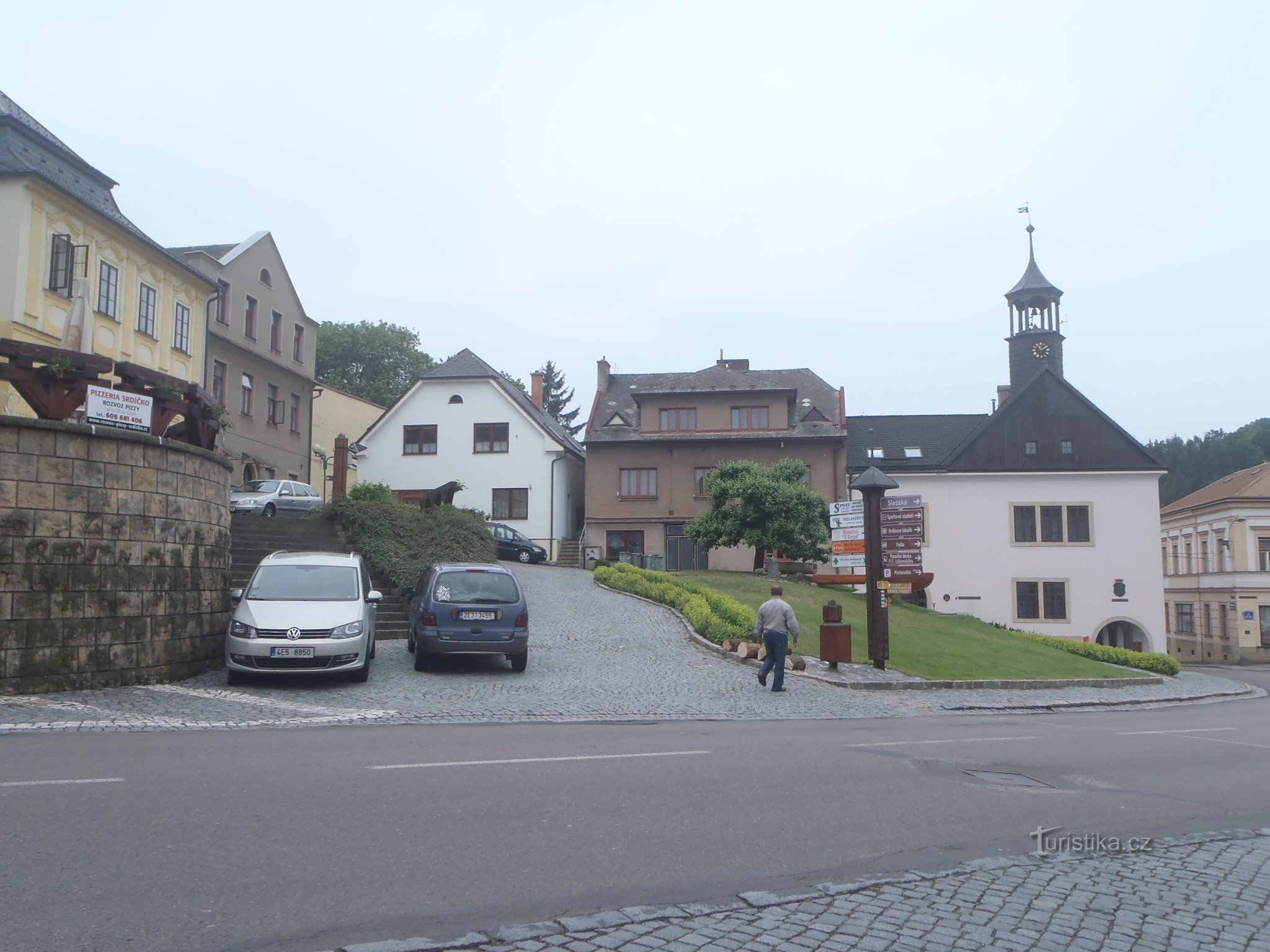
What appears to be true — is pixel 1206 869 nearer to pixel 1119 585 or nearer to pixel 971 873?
pixel 971 873

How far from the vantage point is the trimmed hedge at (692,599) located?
70.0 ft

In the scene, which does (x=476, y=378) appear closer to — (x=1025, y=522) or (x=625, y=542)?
(x=625, y=542)

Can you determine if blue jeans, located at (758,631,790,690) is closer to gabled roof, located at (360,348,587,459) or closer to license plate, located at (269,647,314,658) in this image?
license plate, located at (269,647,314,658)

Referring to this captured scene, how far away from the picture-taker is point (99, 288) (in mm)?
28609

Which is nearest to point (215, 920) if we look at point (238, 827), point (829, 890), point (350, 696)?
point (238, 827)

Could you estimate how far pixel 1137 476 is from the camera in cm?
4606

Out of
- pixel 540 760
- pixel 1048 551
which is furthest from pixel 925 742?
pixel 1048 551

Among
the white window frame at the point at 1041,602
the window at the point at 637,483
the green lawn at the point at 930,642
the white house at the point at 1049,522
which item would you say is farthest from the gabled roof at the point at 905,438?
the green lawn at the point at 930,642

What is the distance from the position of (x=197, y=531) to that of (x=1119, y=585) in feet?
132

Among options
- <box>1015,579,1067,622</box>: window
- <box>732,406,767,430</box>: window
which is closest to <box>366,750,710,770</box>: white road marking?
<box>732,406,767,430</box>: window

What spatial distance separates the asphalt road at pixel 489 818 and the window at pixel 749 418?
3549 cm

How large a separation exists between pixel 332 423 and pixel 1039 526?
33241 mm

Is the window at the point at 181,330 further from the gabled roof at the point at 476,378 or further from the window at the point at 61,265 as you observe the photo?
the gabled roof at the point at 476,378

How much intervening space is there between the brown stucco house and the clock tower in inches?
411
